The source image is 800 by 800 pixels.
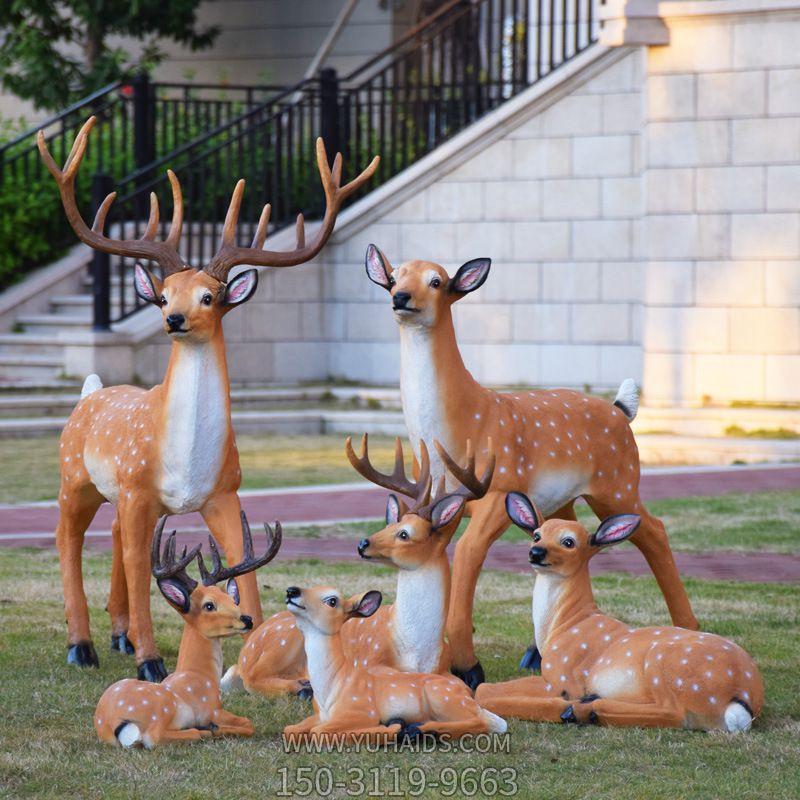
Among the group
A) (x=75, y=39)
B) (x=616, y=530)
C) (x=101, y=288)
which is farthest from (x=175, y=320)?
(x=75, y=39)

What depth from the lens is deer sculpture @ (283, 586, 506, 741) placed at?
6.01 meters

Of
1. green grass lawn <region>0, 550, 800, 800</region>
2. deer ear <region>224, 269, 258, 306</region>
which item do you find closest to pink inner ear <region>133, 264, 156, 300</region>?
deer ear <region>224, 269, 258, 306</region>

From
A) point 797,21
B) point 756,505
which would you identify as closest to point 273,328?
point 797,21

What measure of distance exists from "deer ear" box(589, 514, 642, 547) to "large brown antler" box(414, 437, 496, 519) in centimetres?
48

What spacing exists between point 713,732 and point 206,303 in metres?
2.74

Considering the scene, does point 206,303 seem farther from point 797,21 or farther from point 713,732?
point 797,21

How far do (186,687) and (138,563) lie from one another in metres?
1.29

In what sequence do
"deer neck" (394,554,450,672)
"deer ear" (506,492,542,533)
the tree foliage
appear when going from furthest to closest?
the tree foliage < "deer ear" (506,492,542,533) < "deer neck" (394,554,450,672)

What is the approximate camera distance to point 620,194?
18.7m

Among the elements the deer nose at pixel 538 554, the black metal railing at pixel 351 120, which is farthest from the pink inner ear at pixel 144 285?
the black metal railing at pixel 351 120

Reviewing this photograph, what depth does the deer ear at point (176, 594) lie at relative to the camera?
626 cm

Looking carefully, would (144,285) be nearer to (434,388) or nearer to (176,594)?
(434,388)

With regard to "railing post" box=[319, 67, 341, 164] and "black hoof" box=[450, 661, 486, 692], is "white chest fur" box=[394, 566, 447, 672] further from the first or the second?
"railing post" box=[319, 67, 341, 164]

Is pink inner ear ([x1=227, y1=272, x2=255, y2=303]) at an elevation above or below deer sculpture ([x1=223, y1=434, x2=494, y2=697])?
above
